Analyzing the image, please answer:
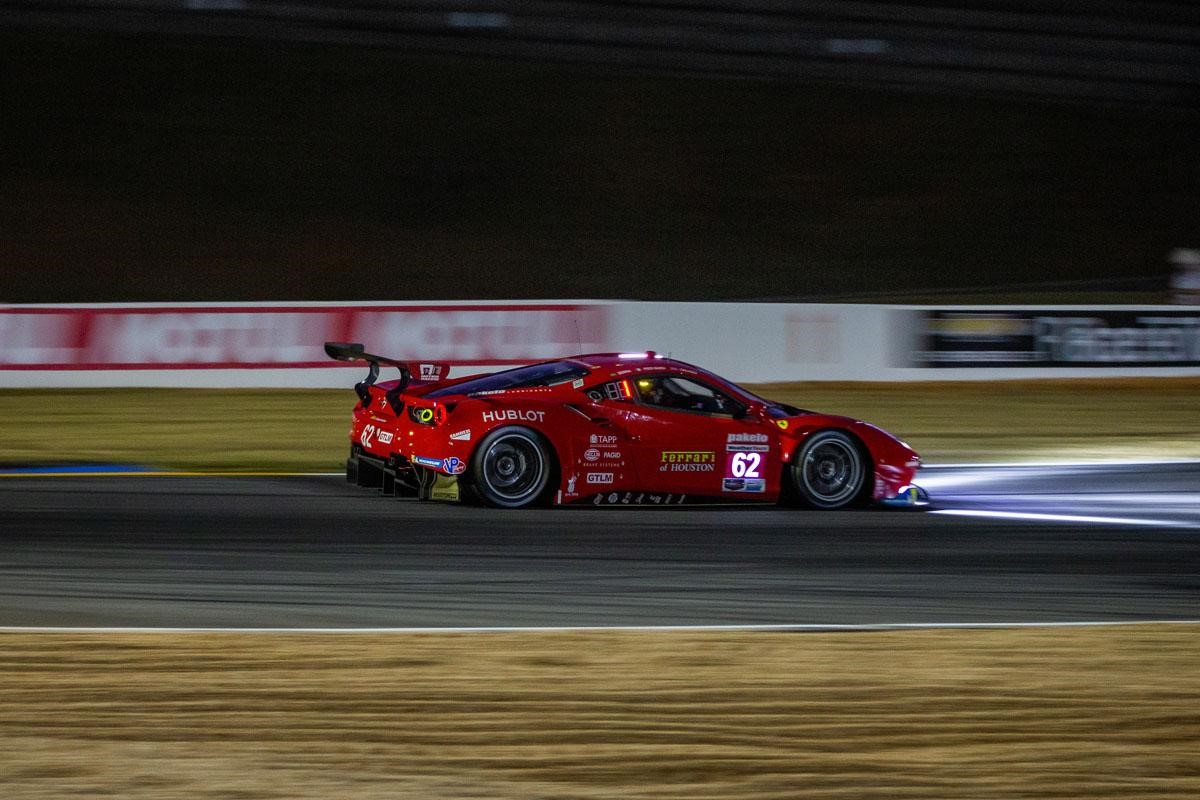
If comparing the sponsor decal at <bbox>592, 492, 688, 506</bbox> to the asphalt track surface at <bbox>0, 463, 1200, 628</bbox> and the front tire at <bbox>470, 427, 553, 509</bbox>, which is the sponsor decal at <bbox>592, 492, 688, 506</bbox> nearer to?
the asphalt track surface at <bbox>0, 463, 1200, 628</bbox>

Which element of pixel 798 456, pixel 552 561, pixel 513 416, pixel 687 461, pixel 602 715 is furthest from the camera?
pixel 798 456

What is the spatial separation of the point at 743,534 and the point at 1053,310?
432 inches

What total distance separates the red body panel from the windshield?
5 centimetres

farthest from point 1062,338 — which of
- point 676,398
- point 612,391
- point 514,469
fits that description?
point 514,469

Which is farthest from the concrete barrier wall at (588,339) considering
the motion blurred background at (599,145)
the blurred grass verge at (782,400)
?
the motion blurred background at (599,145)

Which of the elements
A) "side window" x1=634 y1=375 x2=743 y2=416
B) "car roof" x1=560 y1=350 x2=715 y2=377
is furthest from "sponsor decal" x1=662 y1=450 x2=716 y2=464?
"car roof" x1=560 y1=350 x2=715 y2=377

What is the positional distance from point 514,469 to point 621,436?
2.28ft

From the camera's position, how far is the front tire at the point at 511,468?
9.32 meters

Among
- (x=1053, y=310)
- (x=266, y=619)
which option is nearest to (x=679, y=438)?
(x=266, y=619)

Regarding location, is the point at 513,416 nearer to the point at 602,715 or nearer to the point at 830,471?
the point at 830,471

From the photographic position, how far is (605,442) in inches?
374

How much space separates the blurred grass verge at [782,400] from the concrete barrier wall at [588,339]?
8.2 inches

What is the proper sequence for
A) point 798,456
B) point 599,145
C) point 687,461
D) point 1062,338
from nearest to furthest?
point 687,461 < point 798,456 < point 1062,338 < point 599,145

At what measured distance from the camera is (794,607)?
6883 mm
